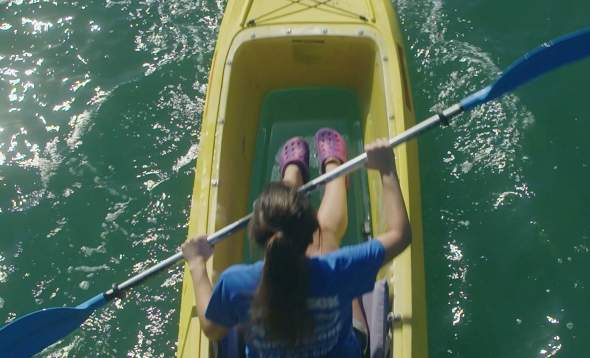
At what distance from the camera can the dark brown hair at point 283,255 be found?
211cm

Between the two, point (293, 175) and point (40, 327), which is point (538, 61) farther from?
point (40, 327)

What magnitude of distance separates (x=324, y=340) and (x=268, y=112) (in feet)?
6.52

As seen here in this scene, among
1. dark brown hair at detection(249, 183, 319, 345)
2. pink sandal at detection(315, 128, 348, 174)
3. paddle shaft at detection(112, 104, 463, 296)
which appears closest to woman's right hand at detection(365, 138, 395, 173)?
paddle shaft at detection(112, 104, 463, 296)

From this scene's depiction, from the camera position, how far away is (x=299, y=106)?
413 cm

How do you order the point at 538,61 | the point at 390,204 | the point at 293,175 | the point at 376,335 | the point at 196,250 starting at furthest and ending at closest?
1. the point at 293,175
2. the point at 538,61
3. the point at 376,335
4. the point at 196,250
5. the point at 390,204

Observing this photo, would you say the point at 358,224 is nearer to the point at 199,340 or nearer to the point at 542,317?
the point at 542,317

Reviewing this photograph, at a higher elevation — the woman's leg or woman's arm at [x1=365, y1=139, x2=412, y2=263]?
the woman's leg

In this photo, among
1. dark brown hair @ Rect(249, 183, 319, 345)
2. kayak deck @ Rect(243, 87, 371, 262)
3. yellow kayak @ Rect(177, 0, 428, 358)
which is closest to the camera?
dark brown hair @ Rect(249, 183, 319, 345)

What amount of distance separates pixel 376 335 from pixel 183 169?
1680 mm

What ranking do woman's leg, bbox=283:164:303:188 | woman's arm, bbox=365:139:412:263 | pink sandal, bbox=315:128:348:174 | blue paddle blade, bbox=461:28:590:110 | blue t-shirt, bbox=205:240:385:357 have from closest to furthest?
blue t-shirt, bbox=205:240:385:357 < woman's arm, bbox=365:139:412:263 < blue paddle blade, bbox=461:28:590:110 < woman's leg, bbox=283:164:303:188 < pink sandal, bbox=315:128:348:174

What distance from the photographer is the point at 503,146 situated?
13.2 feet

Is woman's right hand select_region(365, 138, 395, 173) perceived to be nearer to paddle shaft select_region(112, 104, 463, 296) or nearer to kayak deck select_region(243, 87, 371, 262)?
paddle shaft select_region(112, 104, 463, 296)

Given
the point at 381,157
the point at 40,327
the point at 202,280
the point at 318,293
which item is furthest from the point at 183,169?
the point at 318,293

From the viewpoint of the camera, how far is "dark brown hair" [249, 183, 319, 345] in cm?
211
